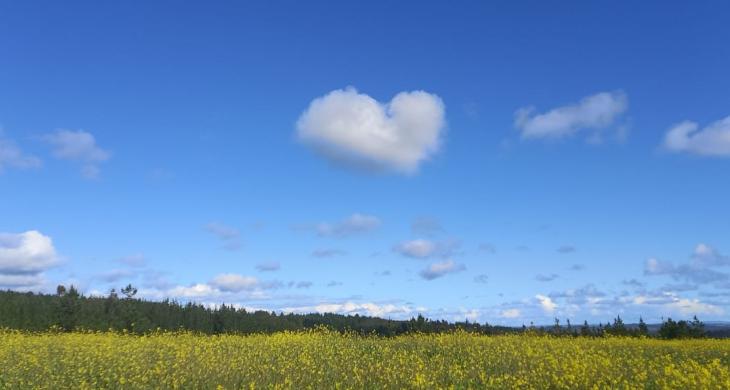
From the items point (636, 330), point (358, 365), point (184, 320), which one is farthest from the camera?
point (184, 320)

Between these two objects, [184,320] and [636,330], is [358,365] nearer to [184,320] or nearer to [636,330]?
[636,330]

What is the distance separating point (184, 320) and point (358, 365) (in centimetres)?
5181

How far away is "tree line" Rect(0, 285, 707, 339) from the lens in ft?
90.0

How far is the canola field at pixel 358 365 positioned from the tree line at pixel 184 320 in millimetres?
6398

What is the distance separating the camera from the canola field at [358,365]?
504 inches

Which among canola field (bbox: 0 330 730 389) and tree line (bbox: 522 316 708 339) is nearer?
canola field (bbox: 0 330 730 389)

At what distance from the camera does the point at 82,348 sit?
61.8 ft

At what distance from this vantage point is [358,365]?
15.7 meters

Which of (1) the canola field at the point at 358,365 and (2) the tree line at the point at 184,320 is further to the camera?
(2) the tree line at the point at 184,320

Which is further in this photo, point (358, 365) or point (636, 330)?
point (636, 330)

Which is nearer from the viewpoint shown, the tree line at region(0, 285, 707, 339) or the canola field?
the canola field

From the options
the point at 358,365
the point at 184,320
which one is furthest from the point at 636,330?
the point at 184,320

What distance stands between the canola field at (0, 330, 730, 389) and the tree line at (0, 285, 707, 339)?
6.40 metres

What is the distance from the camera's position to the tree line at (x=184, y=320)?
2742 cm
